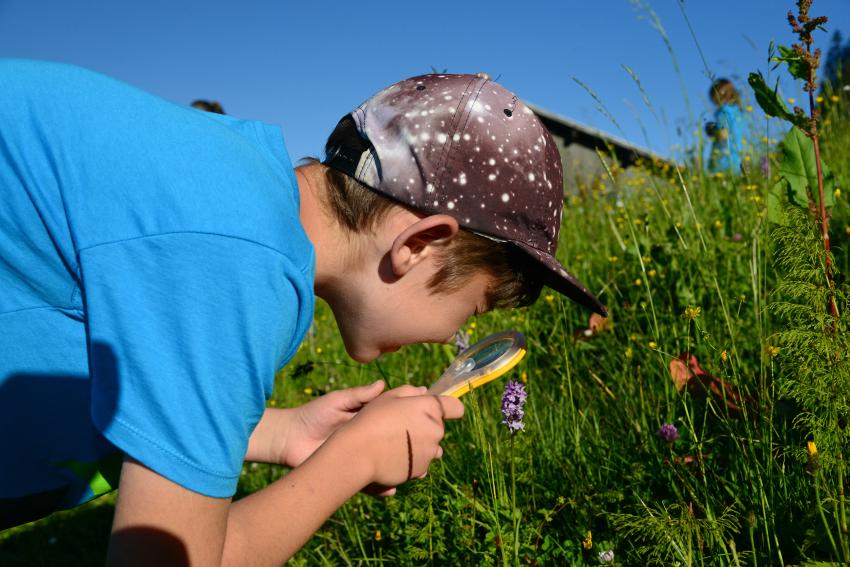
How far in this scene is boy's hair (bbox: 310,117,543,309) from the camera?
1.43 m

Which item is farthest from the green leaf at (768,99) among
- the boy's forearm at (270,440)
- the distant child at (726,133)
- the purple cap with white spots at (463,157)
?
the distant child at (726,133)

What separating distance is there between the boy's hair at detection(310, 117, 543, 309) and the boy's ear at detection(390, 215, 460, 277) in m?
0.04

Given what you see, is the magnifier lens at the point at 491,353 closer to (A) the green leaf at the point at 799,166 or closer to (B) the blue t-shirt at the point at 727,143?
(A) the green leaf at the point at 799,166

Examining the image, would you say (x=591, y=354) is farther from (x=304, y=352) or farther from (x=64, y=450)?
(x=304, y=352)

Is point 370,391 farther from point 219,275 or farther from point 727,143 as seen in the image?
point 727,143

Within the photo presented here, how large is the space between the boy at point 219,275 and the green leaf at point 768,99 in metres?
0.45

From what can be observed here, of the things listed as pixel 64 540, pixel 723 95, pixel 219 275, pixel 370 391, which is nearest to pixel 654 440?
pixel 370 391

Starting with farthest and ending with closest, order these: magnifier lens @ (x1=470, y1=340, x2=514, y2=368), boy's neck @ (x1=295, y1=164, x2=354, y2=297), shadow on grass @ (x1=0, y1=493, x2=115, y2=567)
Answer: shadow on grass @ (x1=0, y1=493, x2=115, y2=567), magnifier lens @ (x1=470, y1=340, x2=514, y2=368), boy's neck @ (x1=295, y1=164, x2=354, y2=297)

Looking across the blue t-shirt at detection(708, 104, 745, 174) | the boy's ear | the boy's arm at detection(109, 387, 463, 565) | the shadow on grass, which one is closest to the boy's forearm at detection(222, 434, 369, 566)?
the boy's arm at detection(109, 387, 463, 565)

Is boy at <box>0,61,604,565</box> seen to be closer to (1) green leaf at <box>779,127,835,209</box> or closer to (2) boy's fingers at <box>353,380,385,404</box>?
(2) boy's fingers at <box>353,380,385,404</box>

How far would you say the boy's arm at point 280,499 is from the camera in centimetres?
102

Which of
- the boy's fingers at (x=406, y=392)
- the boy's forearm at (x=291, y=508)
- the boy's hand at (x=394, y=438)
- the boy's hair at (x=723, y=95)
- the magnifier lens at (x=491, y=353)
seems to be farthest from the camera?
the boy's hair at (x=723, y=95)

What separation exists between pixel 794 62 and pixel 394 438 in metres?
1.16

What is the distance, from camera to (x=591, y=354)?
96.8 inches
